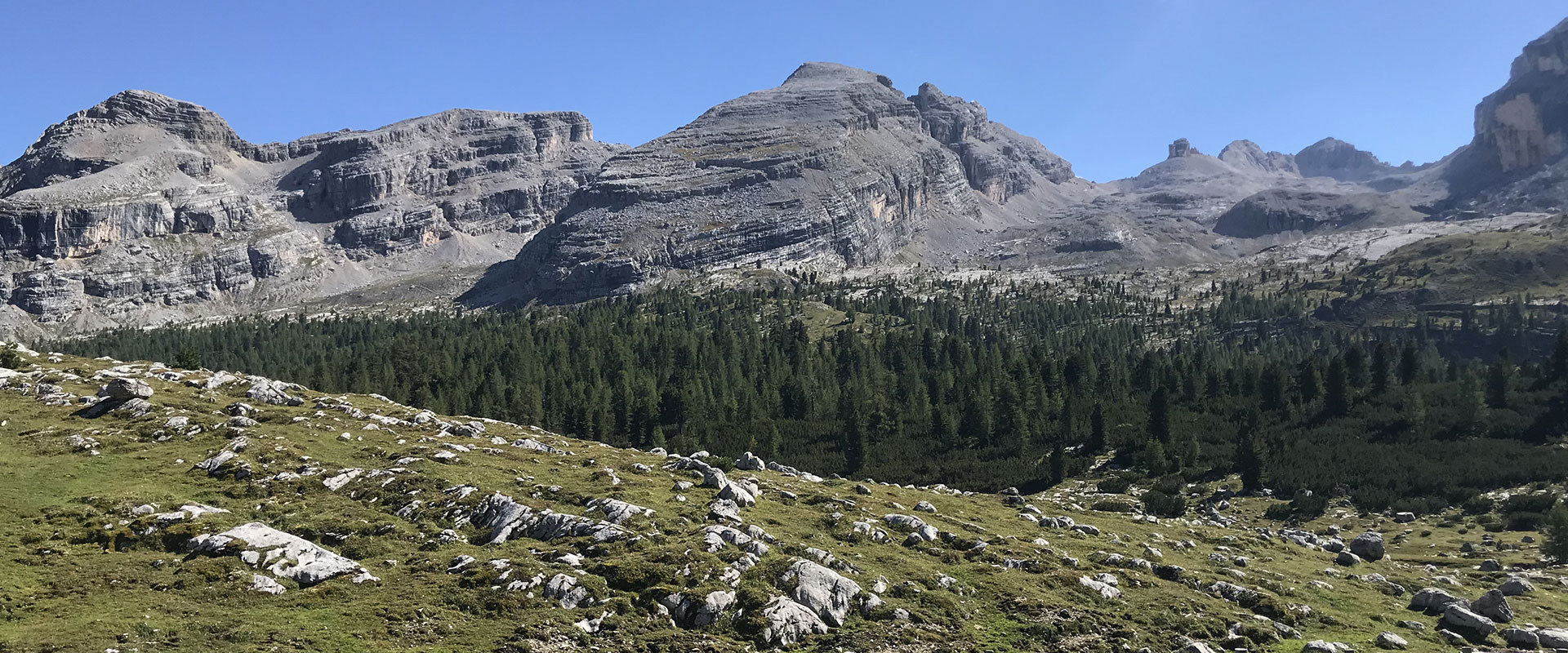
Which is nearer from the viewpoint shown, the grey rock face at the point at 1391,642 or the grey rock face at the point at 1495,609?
the grey rock face at the point at 1391,642

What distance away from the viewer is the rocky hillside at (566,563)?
2819 cm

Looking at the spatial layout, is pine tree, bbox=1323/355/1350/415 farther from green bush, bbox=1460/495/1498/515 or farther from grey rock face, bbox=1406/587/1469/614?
grey rock face, bbox=1406/587/1469/614

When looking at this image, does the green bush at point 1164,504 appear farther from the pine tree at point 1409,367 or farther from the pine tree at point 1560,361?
the pine tree at point 1409,367

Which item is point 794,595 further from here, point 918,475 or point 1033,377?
point 1033,377

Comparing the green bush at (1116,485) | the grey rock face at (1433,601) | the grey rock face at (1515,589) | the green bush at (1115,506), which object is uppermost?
the grey rock face at (1433,601)

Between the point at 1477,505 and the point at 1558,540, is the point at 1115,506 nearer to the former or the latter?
the point at 1558,540

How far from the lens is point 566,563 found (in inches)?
1273

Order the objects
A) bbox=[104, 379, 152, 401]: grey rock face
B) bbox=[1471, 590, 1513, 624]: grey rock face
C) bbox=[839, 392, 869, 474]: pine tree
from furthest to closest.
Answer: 1. bbox=[839, 392, 869, 474]: pine tree
2. bbox=[104, 379, 152, 401]: grey rock face
3. bbox=[1471, 590, 1513, 624]: grey rock face

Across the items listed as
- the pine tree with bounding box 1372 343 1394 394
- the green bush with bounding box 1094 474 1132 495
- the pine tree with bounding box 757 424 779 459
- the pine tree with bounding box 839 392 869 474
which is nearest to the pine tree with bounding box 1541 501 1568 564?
the green bush with bounding box 1094 474 1132 495

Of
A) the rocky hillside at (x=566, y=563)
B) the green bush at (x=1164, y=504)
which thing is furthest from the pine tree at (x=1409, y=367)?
the rocky hillside at (x=566, y=563)

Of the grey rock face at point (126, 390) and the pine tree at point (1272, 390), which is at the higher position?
the grey rock face at point (126, 390)

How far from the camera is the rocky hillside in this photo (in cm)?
2819

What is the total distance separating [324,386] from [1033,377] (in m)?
127

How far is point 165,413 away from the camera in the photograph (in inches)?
2040
